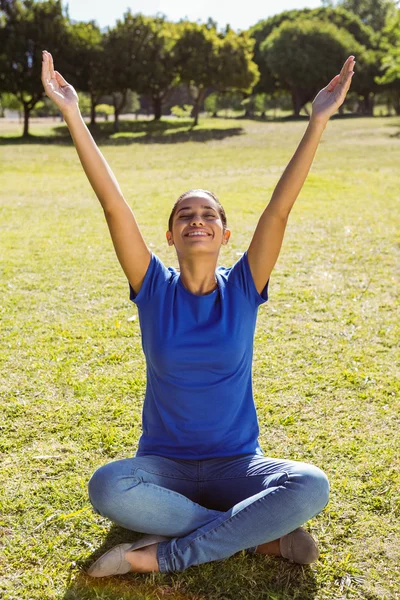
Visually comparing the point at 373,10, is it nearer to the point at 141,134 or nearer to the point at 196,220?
the point at 141,134

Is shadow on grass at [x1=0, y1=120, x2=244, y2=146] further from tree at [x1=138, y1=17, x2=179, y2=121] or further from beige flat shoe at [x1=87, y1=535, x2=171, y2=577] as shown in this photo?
beige flat shoe at [x1=87, y1=535, x2=171, y2=577]

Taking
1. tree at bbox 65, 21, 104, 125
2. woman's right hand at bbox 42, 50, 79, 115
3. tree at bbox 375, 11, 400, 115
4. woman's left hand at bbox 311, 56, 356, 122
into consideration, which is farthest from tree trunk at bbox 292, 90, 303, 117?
woman's right hand at bbox 42, 50, 79, 115

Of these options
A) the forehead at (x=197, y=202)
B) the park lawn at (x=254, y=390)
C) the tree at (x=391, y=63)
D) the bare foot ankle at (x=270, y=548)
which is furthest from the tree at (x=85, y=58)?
the bare foot ankle at (x=270, y=548)

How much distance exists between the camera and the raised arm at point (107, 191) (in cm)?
295

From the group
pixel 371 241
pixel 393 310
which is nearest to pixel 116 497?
pixel 393 310

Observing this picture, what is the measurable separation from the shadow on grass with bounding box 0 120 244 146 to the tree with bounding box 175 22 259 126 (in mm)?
3274

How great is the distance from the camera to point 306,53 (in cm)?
5288

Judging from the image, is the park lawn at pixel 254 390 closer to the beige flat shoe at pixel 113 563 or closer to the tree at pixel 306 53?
the beige flat shoe at pixel 113 563

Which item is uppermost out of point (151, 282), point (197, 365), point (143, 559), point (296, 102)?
point (296, 102)

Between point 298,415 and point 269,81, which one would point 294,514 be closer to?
point 298,415

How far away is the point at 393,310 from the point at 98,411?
3.55 meters

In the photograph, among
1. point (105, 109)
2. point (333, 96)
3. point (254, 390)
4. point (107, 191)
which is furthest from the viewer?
point (105, 109)

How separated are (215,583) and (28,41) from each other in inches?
1562

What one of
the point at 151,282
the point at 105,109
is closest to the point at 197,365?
the point at 151,282
